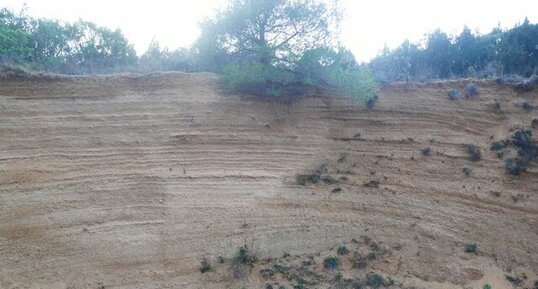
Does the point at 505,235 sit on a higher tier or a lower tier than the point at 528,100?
lower

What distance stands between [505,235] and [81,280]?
386 inches

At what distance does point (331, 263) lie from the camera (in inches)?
454

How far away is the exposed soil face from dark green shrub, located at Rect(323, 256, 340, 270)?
182 mm

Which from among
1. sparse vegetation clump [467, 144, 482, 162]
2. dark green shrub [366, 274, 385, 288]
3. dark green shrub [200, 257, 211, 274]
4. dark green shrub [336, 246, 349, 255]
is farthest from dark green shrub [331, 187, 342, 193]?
sparse vegetation clump [467, 144, 482, 162]

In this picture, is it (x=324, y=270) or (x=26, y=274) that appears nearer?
(x=26, y=274)

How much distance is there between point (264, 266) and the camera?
448 inches

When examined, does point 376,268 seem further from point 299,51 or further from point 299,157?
point 299,51

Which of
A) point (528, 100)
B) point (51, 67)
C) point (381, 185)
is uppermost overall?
point (51, 67)

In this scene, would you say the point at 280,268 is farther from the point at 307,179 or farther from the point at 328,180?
the point at 328,180

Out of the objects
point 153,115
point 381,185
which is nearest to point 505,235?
point 381,185

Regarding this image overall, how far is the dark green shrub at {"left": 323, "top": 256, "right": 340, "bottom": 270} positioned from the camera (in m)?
11.5

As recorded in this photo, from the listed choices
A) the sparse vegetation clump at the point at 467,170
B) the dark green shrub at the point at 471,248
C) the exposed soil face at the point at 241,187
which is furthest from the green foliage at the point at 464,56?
the dark green shrub at the point at 471,248

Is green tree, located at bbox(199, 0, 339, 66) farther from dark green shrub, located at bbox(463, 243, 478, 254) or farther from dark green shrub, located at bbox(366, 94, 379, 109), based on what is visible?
dark green shrub, located at bbox(463, 243, 478, 254)

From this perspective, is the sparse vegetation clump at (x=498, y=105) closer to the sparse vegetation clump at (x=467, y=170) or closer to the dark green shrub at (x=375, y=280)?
the sparse vegetation clump at (x=467, y=170)
